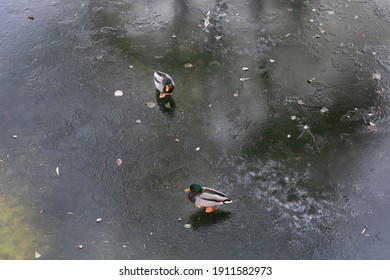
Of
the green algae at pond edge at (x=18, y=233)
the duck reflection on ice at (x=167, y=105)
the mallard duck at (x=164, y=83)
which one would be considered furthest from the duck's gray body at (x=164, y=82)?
the green algae at pond edge at (x=18, y=233)

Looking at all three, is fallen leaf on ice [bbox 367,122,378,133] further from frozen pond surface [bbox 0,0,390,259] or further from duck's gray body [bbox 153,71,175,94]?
duck's gray body [bbox 153,71,175,94]

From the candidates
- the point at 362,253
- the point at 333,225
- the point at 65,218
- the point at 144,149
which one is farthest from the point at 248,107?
the point at 65,218

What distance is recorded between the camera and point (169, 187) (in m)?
6.11

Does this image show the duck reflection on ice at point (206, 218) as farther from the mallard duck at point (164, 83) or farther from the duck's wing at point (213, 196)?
the mallard duck at point (164, 83)

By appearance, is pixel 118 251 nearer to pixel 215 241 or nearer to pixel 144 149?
pixel 215 241

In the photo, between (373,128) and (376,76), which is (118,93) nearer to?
(373,128)

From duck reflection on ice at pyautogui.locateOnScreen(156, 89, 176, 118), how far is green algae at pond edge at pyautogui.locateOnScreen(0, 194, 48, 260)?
2484 mm

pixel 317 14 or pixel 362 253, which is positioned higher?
pixel 317 14

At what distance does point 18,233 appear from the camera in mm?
5711

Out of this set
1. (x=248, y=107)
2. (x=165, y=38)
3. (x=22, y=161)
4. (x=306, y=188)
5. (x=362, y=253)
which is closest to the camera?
(x=362, y=253)

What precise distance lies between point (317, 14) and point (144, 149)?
454cm

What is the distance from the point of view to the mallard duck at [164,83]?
691 centimetres

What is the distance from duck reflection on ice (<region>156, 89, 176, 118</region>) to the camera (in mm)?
7023

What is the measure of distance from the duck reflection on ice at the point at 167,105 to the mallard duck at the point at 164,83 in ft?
0.44
